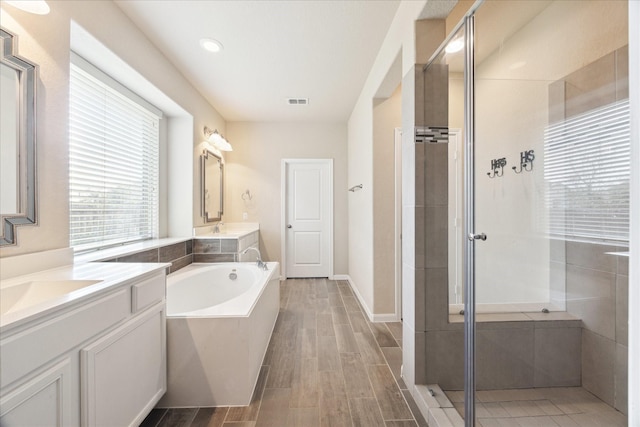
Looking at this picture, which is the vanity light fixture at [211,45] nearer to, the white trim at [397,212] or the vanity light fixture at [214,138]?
the vanity light fixture at [214,138]

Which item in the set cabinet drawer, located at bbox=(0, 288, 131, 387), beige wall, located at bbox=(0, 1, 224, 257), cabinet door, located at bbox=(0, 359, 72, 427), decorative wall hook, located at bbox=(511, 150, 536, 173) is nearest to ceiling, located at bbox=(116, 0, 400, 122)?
beige wall, located at bbox=(0, 1, 224, 257)

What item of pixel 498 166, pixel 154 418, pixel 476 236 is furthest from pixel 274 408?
pixel 498 166

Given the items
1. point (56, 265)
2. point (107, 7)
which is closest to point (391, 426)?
point (56, 265)

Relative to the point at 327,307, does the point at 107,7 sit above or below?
above

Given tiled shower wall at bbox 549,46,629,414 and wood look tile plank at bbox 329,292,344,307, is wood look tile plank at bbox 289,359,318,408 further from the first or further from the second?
→ tiled shower wall at bbox 549,46,629,414

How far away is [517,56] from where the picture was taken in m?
1.50

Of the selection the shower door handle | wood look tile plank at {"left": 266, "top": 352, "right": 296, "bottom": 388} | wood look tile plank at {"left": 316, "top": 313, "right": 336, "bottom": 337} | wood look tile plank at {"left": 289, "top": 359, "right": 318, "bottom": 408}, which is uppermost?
the shower door handle

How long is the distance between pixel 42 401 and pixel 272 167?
147 inches

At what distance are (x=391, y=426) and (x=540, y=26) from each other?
7.46 feet

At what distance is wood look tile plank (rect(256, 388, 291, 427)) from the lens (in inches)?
57.2

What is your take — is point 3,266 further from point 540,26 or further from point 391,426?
point 540,26

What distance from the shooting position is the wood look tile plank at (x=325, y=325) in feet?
8.15

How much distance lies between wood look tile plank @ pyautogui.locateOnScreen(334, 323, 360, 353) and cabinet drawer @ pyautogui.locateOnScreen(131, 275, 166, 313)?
1428mm

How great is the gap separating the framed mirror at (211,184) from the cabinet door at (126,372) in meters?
2.07
